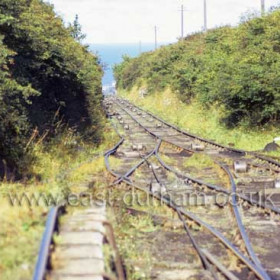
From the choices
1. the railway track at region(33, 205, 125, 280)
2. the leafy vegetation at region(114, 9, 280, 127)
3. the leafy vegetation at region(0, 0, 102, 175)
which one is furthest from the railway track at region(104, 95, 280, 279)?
the leafy vegetation at region(114, 9, 280, 127)

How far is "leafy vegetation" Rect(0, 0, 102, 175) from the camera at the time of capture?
13500 mm

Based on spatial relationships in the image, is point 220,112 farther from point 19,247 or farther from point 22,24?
point 19,247

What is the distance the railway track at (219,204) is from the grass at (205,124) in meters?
2.20

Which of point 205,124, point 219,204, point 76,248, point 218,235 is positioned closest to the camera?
point 76,248

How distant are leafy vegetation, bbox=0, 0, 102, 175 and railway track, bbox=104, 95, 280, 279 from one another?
8.78 ft

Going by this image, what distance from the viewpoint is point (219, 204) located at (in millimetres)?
10469

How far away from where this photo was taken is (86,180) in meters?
13.2

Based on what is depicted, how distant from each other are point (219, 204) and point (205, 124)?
738 inches

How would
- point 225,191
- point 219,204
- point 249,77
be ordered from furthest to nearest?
point 249,77, point 225,191, point 219,204

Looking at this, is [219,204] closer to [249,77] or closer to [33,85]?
[33,85]

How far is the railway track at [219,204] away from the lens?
721 cm

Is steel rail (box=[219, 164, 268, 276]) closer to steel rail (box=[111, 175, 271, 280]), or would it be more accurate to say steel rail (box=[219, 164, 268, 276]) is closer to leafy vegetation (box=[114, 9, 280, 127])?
steel rail (box=[111, 175, 271, 280])

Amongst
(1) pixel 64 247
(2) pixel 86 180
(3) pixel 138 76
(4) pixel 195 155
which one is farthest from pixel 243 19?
(3) pixel 138 76

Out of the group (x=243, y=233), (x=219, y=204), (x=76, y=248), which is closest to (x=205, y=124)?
(x=219, y=204)
